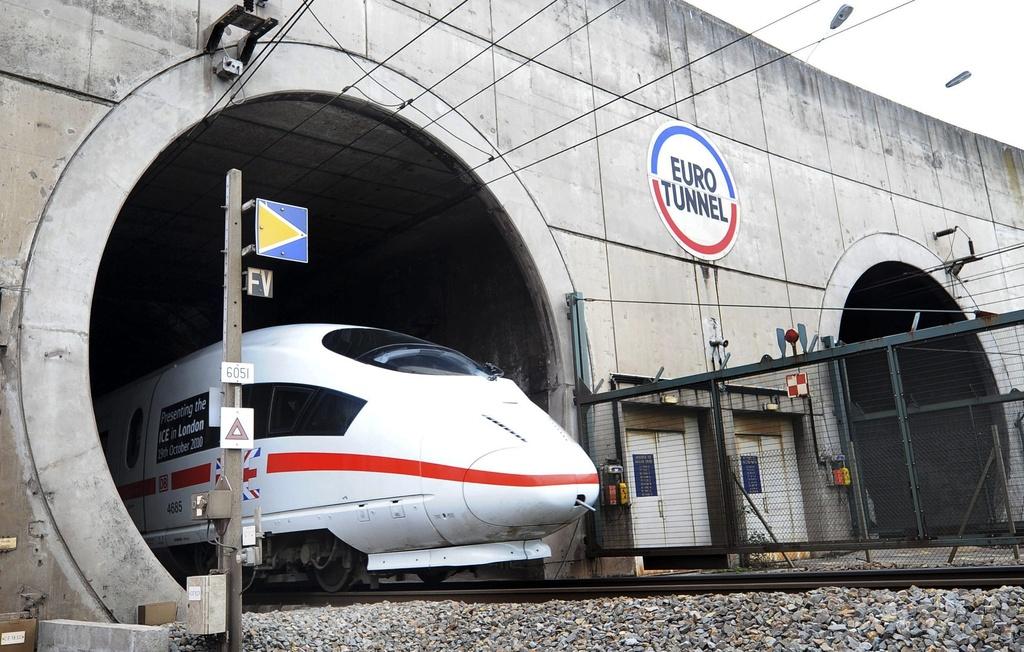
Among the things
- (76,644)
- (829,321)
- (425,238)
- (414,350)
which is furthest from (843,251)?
(76,644)

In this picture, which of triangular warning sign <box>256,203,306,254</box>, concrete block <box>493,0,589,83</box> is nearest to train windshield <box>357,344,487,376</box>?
triangular warning sign <box>256,203,306,254</box>

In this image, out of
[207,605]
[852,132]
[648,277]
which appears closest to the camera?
[207,605]

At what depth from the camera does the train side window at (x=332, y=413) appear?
9.90m

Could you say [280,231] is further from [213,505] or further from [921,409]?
[921,409]

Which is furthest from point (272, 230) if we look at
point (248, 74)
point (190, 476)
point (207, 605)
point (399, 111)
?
point (190, 476)

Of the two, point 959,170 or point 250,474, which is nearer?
point 250,474

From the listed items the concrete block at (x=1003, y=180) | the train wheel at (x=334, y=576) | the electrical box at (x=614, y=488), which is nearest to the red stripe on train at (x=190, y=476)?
the train wheel at (x=334, y=576)

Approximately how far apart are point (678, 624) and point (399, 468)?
3759 millimetres

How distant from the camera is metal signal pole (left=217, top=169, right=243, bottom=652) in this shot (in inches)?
279

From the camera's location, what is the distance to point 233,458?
291 inches

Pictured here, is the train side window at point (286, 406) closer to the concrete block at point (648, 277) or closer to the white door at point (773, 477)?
the concrete block at point (648, 277)

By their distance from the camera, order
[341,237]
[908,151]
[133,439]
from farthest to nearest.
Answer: [908,151]
[341,237]
[133,439]

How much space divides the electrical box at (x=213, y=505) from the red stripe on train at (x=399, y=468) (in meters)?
2.35

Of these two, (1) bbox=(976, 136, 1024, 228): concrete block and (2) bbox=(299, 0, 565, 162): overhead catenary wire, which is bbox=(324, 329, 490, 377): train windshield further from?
(1) bbox=(976, 136, 1024, 228): concrete block
